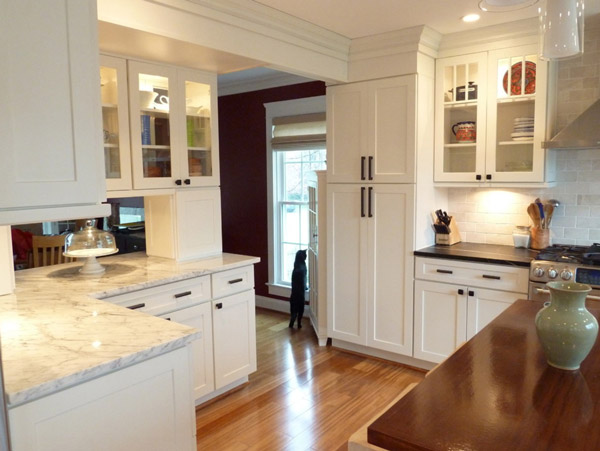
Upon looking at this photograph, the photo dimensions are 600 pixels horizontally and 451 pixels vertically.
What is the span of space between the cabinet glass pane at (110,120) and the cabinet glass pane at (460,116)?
7.70ft

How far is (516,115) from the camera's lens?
341 cm

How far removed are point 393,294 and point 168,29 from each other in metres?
2.41

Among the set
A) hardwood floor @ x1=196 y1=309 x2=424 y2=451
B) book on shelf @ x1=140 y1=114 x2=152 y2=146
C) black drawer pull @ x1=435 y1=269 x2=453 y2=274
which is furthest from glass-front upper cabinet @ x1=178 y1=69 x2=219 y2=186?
black drawer pull @ x1=435 y1=269 x2=453 y2=274

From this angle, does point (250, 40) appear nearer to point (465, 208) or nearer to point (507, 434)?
point (465, 208)

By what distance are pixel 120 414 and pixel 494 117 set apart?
3039mm

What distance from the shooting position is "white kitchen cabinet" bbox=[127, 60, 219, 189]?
2.88 m

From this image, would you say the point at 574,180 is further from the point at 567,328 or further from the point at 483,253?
the point at 567,328

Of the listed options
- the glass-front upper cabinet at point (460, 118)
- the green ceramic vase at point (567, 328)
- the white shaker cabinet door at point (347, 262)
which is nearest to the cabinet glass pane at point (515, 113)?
the glass-front upper cabinet at point (460, 118)

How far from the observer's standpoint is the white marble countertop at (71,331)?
1461mm

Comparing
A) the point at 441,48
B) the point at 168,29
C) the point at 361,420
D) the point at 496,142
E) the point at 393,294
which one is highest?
the point at 441,48

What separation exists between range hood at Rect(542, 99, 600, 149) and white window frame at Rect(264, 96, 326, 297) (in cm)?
227

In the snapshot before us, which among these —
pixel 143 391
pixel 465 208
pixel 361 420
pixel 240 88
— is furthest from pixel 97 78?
pixel 240 88

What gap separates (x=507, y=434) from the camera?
3.63 feet

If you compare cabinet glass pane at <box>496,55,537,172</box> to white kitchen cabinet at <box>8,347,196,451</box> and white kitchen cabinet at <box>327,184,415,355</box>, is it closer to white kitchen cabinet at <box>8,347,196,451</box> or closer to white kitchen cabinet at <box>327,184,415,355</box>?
white kitchen cabinet at <box>327,184,415,355</box>
